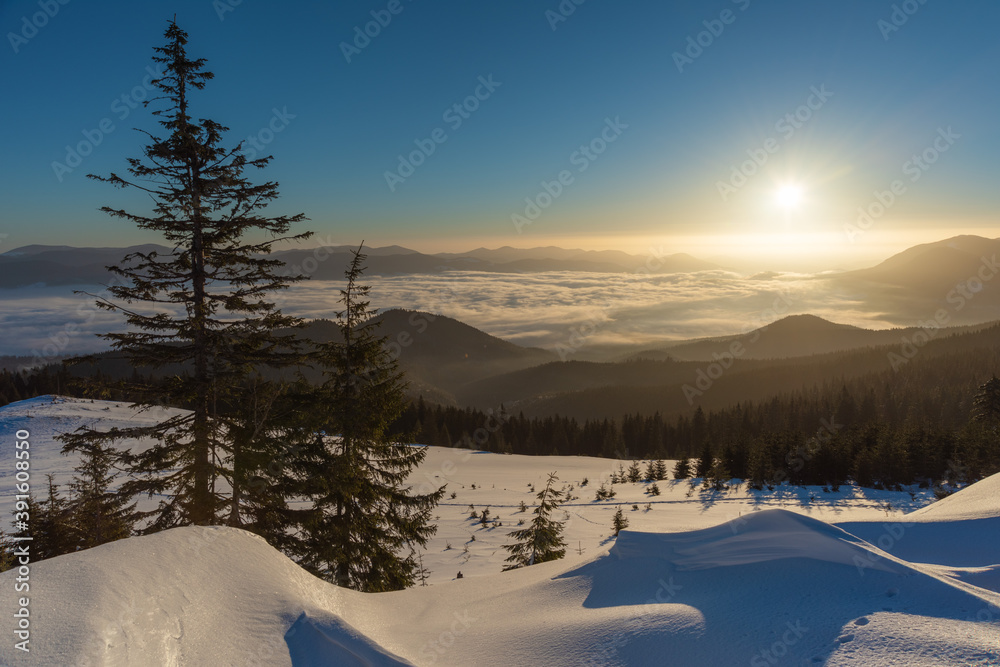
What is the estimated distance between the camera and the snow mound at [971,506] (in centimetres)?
734

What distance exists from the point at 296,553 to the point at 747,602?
8569mm

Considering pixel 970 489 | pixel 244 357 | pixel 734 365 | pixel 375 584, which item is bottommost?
pixel 734 365

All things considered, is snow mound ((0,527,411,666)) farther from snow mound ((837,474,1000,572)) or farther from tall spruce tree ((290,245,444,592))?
snow mound ((837,474,1000,572))

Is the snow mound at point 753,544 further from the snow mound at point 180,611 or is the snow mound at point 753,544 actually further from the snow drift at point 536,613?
the snow mound at point 180,611

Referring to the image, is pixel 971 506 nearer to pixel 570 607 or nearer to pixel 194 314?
pixel 570 607

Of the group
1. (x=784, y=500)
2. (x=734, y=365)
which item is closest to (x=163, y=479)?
(x=784, y=500)

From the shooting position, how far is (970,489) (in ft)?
32.7

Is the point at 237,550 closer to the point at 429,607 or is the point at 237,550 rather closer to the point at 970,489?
the point at 429,607

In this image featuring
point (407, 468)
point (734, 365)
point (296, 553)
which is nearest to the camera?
point (296, 553)

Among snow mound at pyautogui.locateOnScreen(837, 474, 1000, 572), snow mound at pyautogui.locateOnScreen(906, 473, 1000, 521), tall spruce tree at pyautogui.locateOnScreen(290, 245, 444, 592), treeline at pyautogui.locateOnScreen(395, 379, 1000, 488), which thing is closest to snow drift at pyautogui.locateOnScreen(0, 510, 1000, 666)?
snow mound at pyautogui.locateOnScreen(837, 474, 1000, 572)

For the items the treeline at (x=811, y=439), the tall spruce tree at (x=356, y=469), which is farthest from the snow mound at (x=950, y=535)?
the treeline at (x=811, y=439)

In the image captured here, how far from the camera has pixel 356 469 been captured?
396 inches

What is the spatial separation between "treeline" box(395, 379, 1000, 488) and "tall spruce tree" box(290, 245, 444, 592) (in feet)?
3.12

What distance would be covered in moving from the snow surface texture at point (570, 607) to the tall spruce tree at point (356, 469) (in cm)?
396
